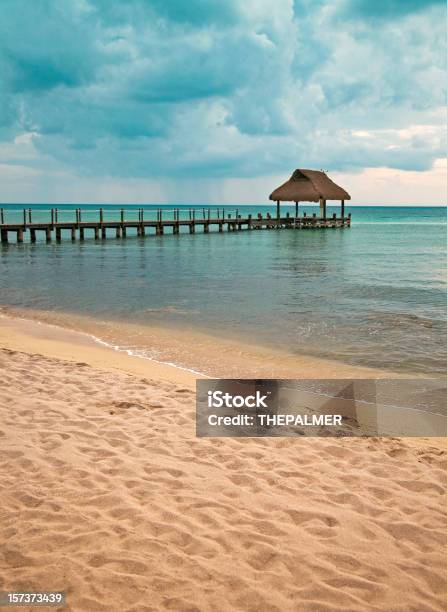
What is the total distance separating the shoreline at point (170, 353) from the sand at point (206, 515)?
2.37 meters

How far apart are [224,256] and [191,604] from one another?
86.9 ft

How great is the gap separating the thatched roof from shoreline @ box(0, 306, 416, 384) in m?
38.5

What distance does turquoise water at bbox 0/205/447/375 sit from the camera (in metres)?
9.99

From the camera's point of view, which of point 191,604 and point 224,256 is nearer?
point 191,604

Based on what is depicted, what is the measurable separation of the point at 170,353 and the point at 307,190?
4113 centimetres

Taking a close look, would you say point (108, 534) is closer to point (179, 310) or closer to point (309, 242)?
point (179, 310)

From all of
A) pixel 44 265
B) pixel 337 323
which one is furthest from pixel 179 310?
pixel 44 265

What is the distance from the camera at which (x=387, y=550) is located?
3262mm
